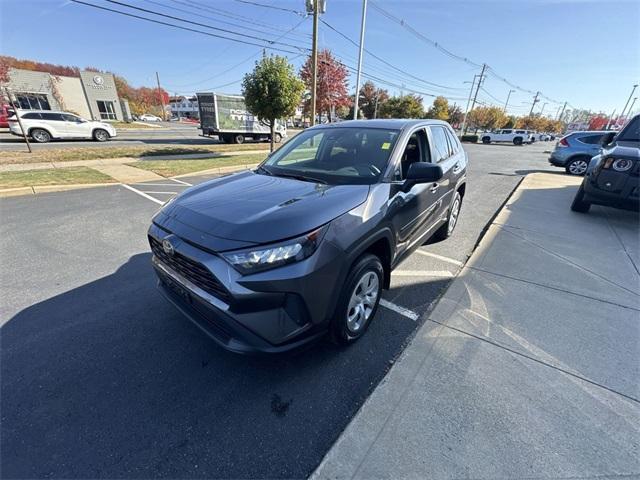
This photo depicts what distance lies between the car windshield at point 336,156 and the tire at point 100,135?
20.1 metres

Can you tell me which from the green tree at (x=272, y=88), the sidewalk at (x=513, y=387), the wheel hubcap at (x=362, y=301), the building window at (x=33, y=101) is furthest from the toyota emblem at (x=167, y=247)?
the building window at (x=33, y=101)

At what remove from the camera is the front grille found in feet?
5.88

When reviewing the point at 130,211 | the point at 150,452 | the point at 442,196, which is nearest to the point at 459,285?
the point at 442,196

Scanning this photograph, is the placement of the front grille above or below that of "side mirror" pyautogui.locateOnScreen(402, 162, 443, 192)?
below

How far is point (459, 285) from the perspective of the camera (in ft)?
11.0

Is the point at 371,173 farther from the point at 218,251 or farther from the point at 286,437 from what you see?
the point at 286,437

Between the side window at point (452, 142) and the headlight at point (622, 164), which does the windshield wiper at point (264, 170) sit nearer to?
the side window at point (452, 142)

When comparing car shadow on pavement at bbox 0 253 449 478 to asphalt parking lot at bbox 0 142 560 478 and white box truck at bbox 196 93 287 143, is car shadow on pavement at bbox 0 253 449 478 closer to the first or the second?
asphalt parking lot at bbox 0 142 560 478

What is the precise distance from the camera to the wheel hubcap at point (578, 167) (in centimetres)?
1156

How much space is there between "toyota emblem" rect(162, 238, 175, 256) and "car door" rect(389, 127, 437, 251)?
5.64ft

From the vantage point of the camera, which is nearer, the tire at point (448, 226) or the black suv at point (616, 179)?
the tire at point (448, 226)

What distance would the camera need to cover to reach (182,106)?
104 meters

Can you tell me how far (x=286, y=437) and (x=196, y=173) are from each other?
935cm

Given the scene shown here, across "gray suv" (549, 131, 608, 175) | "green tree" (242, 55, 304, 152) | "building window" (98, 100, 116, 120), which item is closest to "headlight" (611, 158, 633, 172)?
"gray suv" (549, 131, 608, 175)
